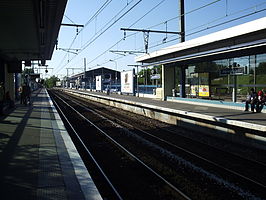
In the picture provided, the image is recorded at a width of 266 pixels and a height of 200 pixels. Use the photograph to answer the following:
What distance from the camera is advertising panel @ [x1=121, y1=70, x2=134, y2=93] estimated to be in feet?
99.6

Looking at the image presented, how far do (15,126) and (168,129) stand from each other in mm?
6996

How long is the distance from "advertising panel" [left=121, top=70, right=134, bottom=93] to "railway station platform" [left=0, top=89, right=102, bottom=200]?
2158 cm

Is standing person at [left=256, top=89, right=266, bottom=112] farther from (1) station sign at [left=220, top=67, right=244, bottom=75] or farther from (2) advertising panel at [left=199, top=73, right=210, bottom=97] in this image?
(2) advertising panel at [left=199, top=73, right=210, bottom=97]

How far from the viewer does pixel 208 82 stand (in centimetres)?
1700

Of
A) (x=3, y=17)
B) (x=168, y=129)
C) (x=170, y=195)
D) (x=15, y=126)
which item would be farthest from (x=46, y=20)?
(x=170, y=195)

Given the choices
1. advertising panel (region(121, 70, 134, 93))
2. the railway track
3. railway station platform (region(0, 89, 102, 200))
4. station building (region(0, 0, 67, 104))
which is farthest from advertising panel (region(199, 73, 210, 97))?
advertising panel (region(121, 70, 134, 93))

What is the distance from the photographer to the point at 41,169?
5.55 m

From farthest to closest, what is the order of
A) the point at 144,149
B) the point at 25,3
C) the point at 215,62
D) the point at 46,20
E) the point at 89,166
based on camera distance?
1. the point at 215,62
2. the point at 46,20
3. the point at 144,149
4. the point at 25,3
5. the point at 89,166

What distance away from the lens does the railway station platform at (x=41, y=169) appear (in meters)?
4.38

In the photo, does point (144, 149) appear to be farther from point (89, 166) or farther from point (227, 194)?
point (227, 194)

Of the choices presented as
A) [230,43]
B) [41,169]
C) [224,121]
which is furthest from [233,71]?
[41,169]

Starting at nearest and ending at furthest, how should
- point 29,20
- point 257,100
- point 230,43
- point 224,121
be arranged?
point 29,20
point 224,121
point 257,100
point 230,43

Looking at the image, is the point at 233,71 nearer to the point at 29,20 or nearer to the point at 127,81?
the point at 29,20

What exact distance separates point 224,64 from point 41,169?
41.6ft
